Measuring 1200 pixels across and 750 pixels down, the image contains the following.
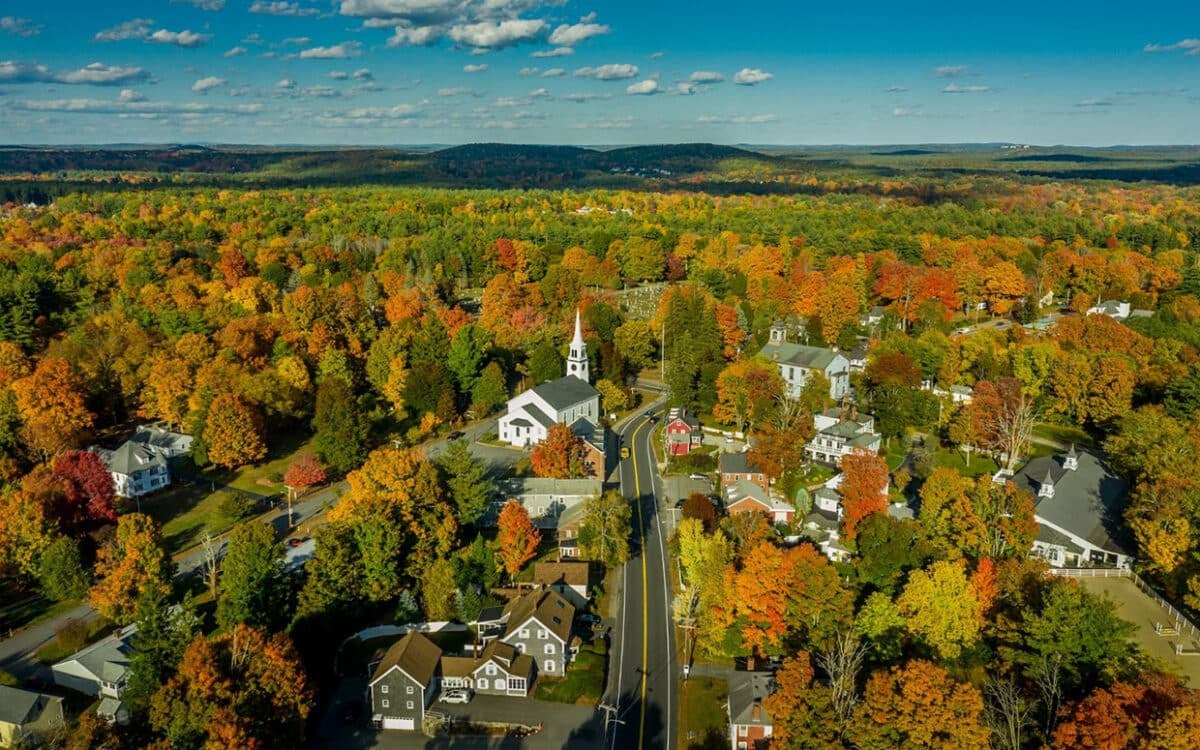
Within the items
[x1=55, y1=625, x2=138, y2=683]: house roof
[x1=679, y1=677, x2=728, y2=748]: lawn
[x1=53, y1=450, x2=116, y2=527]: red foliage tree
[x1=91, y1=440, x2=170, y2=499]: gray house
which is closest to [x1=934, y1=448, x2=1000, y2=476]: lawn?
[x1=679, y1=677, x2=728, y2=748]: lawn

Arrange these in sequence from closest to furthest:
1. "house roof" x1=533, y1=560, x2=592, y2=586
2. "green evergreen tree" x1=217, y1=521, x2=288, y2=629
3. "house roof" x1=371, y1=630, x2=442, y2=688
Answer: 1. "house roof" x1=371, y1=630, x2=442, y2=688
2. "green evergreen tree" x1=217, y1=521, x2=288, y2=629
3. "house roof" x1=533, y1=560, x2=592, y2=586

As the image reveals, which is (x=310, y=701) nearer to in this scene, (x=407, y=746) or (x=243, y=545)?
(x=407, y=746)

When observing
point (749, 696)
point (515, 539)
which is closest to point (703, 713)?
point (749, 696)

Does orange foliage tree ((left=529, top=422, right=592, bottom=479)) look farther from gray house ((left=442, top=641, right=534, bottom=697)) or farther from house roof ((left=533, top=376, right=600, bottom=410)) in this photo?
gray house ((left=442, top=641, right=534, bottom=697))

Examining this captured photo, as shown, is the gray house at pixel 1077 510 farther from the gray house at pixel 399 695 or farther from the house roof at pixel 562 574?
the gray house at pixel 399 695

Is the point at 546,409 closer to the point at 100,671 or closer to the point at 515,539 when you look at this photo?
→ the point at 515,539
